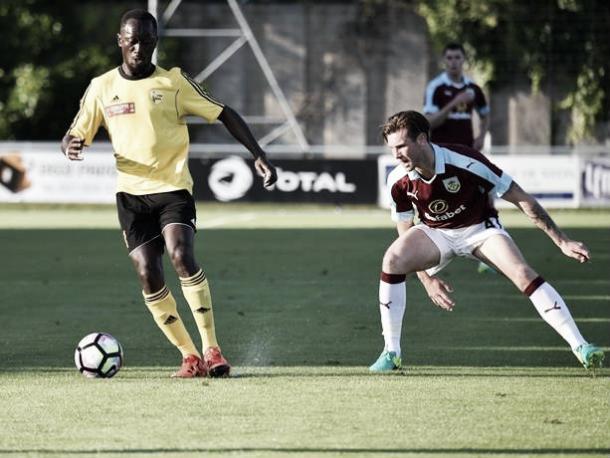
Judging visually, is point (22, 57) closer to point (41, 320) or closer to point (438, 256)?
point (41, 320)

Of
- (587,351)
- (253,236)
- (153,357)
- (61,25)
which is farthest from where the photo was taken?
(61,25)

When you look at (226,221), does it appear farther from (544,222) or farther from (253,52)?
(544,222)

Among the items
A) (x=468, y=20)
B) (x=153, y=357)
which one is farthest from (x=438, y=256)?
(x=468, y=20)

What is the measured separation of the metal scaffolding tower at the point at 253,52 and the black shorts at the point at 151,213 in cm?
2294

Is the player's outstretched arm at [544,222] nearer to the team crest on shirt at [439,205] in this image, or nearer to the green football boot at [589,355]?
the team crest on shirt at [439,205]

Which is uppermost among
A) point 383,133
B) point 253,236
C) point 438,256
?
point 383,133

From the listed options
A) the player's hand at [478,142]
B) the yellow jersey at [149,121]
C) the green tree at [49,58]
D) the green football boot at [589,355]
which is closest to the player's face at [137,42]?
the yellow jersey at [149,121]

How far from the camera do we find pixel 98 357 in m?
8.37

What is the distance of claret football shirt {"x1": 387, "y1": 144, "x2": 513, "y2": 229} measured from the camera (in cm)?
830

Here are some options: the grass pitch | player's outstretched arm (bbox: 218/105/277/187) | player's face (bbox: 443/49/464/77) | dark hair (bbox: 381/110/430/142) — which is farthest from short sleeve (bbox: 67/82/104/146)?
player's face (bbox: 443/49/464/77)

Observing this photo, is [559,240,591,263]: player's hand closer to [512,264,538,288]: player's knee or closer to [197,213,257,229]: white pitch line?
[512,264,538,288]: player's knee

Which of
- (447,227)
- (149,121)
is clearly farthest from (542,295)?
(149,121)

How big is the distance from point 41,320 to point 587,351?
510cm

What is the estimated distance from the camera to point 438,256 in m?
8.55
